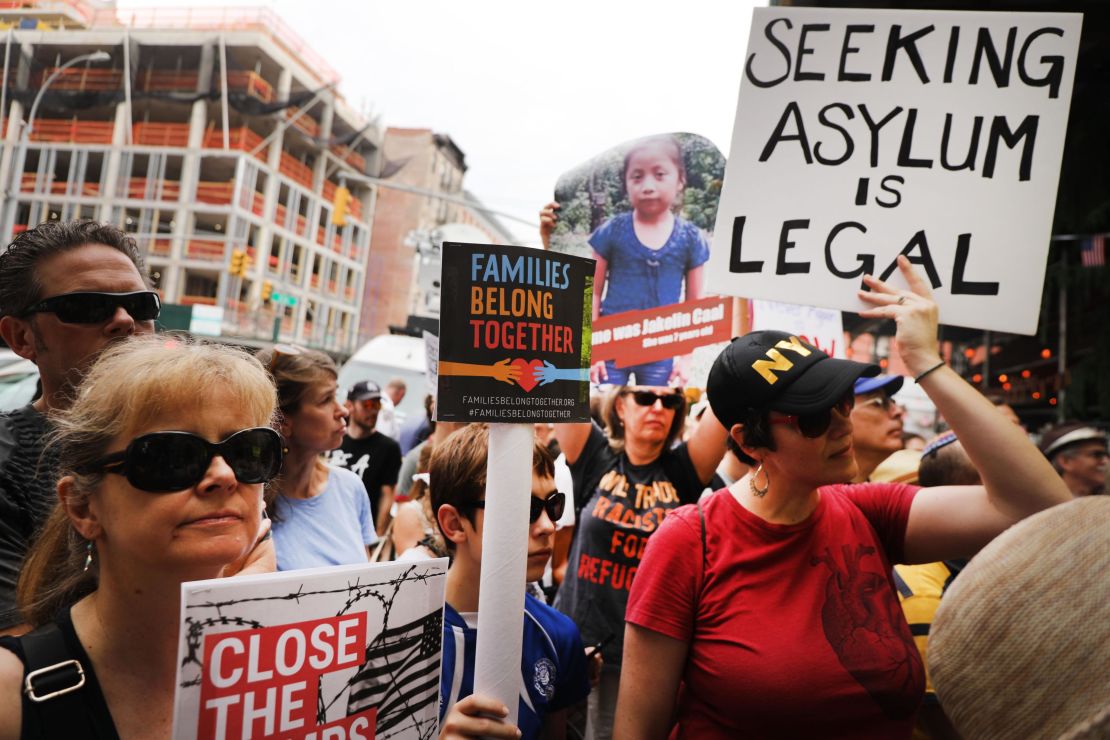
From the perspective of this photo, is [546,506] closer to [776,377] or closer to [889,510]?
[776,377]

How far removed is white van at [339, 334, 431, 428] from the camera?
1587 centimetres

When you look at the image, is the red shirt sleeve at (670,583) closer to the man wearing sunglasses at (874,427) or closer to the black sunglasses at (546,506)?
the black sunglasses at (546,506)

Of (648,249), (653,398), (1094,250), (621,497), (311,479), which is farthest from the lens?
(1094,250)

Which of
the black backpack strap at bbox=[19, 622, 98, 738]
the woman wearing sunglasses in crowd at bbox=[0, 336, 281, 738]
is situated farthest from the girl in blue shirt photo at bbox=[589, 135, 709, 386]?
the black backpack strap at bbox=[19, 622, 98, 738]

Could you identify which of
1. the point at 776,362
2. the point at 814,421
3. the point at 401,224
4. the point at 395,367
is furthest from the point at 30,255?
the point at 401,224

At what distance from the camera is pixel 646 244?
133 inches

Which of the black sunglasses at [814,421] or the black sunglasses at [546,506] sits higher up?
the black sunglasses at [814,421]

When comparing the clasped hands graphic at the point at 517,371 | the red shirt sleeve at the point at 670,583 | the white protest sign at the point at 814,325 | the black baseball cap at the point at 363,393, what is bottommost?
the red shirt sleeve at the point at 670,583

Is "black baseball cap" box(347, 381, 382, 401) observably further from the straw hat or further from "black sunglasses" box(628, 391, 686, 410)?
the straw hat

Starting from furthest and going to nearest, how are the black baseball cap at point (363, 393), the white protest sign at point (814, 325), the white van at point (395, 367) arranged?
the white van at point (395, 367)
the black baseball cap at point (363, 393)
the white protest sign at point (814, 325)

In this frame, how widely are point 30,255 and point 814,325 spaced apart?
3.81 metres

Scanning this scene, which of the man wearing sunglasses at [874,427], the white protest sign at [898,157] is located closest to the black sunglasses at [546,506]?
the white protest sign at [898,157]

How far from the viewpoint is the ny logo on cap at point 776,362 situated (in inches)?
Result: 81.1

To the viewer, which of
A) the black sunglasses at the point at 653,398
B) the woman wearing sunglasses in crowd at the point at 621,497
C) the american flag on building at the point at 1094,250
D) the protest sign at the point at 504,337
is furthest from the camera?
the american flag on building at the point at 1094,250
